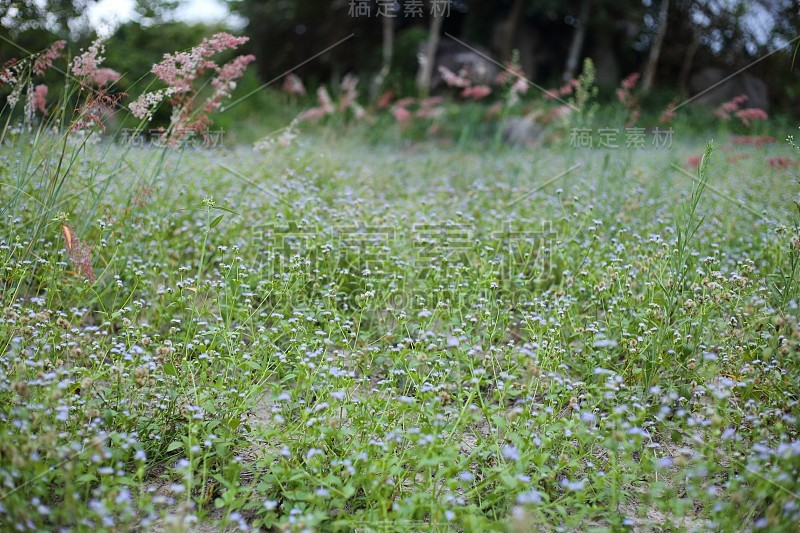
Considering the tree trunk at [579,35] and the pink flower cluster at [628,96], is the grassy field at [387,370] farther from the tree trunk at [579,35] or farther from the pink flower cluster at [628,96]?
the tree trunk at [579,35]

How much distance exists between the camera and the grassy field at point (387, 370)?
2.24m

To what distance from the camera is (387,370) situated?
3254mm

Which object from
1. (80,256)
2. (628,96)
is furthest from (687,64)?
(80,256)

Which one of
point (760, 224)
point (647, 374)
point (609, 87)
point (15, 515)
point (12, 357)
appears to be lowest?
point (15, 515)

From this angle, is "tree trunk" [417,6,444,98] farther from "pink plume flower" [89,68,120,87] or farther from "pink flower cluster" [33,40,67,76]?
"pink flower cluster" [33,40,67,76]

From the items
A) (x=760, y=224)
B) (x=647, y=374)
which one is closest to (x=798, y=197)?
(x=760, y=224)

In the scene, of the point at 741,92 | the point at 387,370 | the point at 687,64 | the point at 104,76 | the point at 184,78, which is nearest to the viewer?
the point at 387,370

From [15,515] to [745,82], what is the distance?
17.9 meters

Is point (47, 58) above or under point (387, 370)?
above

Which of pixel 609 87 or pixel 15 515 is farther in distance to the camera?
pixel 609 87

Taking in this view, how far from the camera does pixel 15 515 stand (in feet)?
6.44

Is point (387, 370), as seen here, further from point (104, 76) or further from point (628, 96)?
point (628, 96)

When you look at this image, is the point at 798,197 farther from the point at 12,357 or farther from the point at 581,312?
the point at 12,357

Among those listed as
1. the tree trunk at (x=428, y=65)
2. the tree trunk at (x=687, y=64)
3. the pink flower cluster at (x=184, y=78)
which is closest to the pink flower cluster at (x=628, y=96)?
the pink flower cluster at (x=184, y=78)
